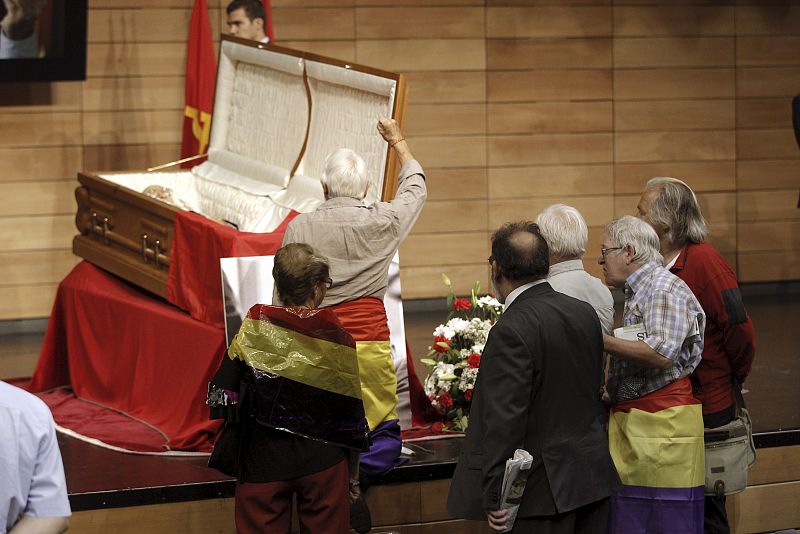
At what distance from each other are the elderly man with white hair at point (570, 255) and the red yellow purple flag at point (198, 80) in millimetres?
4093

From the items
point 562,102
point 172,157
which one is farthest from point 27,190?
point 562,102

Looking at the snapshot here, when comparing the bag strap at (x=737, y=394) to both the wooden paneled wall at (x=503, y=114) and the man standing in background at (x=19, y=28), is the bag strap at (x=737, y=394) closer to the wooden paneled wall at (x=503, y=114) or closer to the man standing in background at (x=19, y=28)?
the wooden paneled wall at (x=503, y=114)

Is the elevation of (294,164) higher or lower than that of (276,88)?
lower

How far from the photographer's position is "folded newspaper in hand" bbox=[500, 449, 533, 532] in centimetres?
264

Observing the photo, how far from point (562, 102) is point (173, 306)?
3877 millimetres

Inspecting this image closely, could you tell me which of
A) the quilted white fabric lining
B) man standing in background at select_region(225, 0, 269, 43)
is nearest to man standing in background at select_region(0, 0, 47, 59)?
man standing in background at select_region(225, 0, 269, 43)

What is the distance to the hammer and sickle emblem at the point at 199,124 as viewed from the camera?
6.83 meters

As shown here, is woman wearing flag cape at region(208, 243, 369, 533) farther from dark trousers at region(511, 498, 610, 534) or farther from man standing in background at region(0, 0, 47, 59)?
man standing in background at region(0, 0, 47, 59)

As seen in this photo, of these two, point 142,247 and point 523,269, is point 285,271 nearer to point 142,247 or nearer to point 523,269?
point 523,269

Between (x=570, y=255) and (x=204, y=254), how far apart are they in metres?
1.84

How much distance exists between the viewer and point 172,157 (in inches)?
292

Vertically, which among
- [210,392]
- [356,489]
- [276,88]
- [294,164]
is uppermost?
[276,88]

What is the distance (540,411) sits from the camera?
2.72m

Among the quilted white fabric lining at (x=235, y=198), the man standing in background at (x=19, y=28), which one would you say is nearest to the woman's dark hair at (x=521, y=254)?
the quilted white fabric lining at (x=235, y=198)
